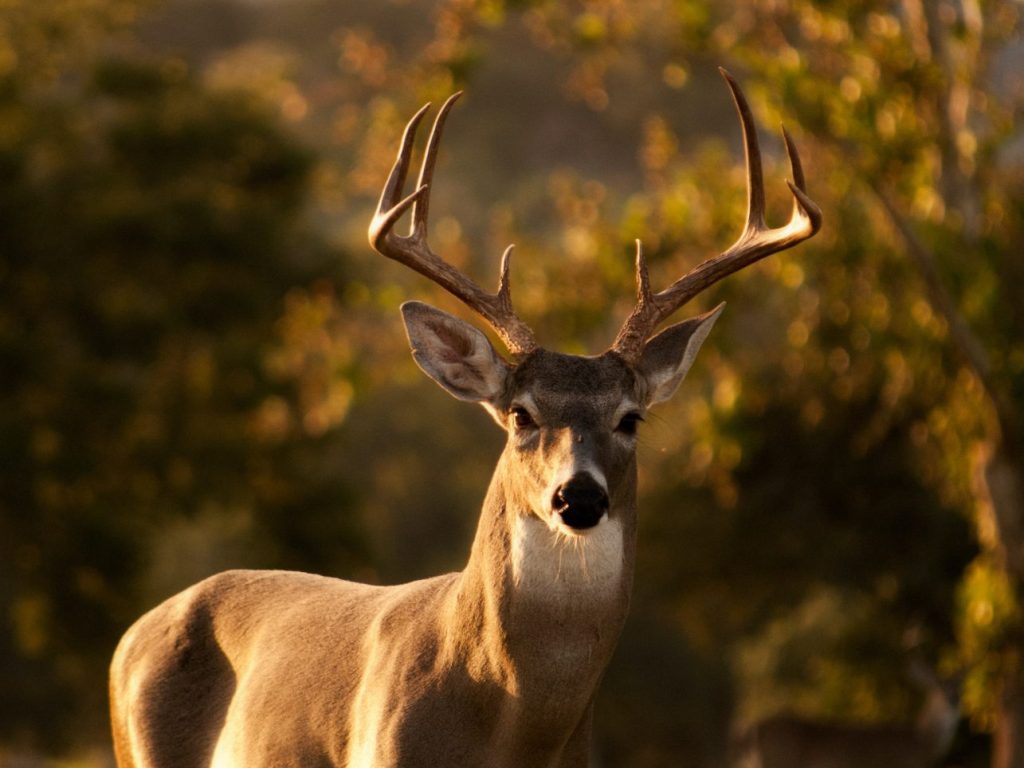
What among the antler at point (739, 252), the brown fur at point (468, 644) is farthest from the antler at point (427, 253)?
the antler at point (739, 252)

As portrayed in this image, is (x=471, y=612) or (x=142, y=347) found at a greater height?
(x=471, y=612)

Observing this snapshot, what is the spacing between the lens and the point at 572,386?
25.6 ft

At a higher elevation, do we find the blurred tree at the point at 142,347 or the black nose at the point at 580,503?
the black nose at the point at 580,503

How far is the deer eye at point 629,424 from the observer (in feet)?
25.5

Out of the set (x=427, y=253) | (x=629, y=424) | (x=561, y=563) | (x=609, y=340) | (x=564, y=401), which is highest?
(x=427, y=253)

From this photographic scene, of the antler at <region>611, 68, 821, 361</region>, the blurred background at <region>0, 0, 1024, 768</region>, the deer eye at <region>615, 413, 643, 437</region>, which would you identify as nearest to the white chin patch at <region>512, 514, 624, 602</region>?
the deer eye at <region>615, 413, 643, 437</region>

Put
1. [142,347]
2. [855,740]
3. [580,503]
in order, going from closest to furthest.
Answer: [580,503] → [855,740] → [142,347]

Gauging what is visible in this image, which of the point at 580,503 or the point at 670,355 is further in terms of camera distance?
the point at 670,355

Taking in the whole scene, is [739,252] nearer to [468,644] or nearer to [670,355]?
[670,355]

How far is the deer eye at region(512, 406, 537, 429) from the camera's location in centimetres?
778

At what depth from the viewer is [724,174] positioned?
20594 mm

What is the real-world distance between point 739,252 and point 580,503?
62.6 inches

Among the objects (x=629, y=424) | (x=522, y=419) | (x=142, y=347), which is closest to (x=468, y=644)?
(x=522, y=419)

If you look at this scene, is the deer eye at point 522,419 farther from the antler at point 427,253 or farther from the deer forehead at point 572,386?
the antler at point 427,253
